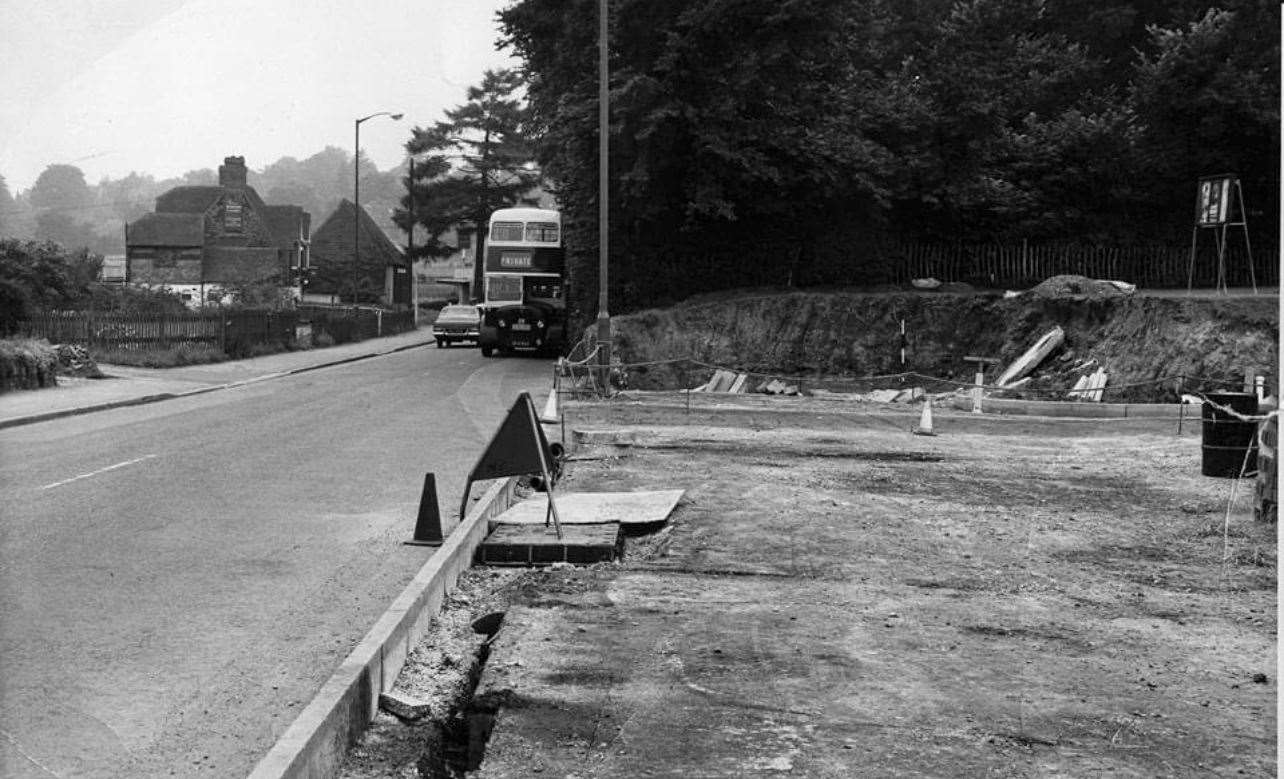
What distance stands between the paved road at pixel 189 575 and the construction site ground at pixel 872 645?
2.27ft

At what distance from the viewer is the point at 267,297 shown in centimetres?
6506

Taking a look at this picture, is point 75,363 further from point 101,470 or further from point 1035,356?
point 1035,356

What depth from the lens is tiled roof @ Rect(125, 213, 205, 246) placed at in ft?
266

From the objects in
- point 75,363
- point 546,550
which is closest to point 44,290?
point 75,363

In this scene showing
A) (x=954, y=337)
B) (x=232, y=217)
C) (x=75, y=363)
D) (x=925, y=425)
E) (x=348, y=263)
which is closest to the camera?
(x=925, y=425)

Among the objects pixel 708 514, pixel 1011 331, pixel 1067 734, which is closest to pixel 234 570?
pixel 708 514

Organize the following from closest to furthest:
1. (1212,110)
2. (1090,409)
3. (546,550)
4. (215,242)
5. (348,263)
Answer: (546,550)
(1090,409)
(1212,110)
(215,242)
(348,263)

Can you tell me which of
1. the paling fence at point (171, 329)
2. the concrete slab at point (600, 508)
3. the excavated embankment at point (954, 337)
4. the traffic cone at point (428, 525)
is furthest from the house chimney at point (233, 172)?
the traffic cone at point (428, 525)

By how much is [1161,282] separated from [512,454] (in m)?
30.6

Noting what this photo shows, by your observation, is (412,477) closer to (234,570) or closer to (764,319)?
(234,570)

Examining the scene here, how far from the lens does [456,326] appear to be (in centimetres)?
5209

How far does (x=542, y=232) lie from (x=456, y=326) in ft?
Result: 36.8

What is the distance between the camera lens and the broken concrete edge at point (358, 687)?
4.45m

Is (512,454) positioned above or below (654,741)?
above
